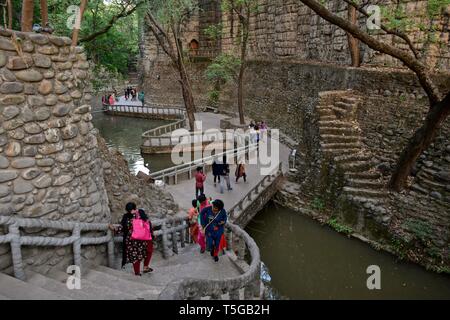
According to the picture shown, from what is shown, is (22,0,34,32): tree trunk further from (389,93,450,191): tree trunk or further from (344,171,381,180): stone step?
(344,171,381,180): stone step

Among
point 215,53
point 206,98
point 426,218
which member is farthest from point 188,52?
point 426,218

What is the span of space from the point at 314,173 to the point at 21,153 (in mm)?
11089

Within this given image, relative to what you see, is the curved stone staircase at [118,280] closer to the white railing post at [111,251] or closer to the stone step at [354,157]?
the white railing post at [111,251]

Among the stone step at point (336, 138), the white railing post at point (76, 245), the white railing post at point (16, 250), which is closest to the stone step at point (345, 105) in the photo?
the stone step at point (336, 138)

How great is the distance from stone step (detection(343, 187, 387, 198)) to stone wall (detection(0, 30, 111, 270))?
9002 mm

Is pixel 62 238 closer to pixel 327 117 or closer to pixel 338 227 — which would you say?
pixel 338 227

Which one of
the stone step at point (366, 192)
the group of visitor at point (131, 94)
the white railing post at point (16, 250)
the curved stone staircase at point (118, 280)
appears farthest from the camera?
the group of visitor at point (131, 94)

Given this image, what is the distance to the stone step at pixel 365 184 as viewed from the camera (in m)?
12.1

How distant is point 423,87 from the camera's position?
9633 mm

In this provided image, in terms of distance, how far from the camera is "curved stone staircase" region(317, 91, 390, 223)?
11719mm

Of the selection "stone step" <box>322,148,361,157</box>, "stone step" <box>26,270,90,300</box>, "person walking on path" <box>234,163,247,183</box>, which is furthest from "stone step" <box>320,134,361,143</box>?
"stone step" <box>26,270,90,300</box>

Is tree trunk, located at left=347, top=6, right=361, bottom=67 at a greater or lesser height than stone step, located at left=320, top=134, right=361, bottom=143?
greater

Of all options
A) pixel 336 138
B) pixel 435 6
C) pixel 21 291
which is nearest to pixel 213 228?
pixel 21 291

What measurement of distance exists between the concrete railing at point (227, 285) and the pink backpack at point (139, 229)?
143cm
